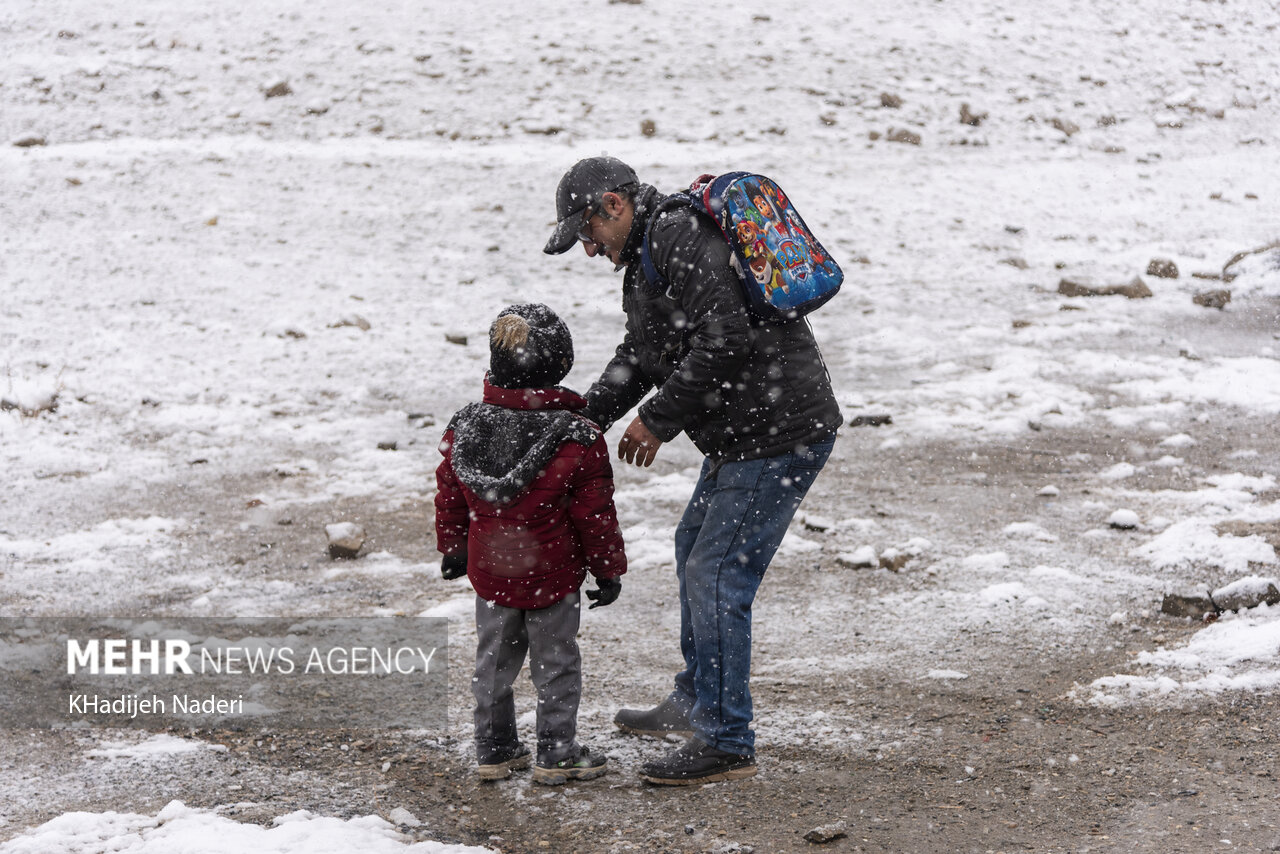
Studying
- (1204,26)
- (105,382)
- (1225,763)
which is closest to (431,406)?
(105,382)

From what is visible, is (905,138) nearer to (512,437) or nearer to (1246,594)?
(1246,594)

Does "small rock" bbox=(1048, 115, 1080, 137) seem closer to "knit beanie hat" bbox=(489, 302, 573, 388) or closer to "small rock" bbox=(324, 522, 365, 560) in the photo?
"small rock" bbox=(324, 522, 365, 560)

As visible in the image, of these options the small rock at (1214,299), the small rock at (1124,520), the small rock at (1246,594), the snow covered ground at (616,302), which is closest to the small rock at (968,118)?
the snow covered ground at (616,302)

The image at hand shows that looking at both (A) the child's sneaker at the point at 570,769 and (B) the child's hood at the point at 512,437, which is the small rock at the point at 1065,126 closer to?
(B) the child's hood at the point at 512,437

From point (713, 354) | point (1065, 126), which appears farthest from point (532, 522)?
point (1065, 126)

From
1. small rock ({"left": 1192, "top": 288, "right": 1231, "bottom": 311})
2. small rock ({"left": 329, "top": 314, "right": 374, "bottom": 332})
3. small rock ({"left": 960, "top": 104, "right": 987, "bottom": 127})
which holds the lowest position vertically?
small rock ({"left": 329, "top": 314, "right": 374, "bottom": 332})

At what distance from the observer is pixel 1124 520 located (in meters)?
6.27

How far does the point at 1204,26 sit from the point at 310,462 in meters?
19.3

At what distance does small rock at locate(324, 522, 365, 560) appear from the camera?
628 centimetres

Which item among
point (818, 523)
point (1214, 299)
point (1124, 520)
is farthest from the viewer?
point (1214, 299)

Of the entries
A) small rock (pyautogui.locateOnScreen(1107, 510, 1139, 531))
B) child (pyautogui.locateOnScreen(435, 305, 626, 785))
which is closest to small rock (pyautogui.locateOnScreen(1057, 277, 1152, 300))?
small rock (pyautogui.locateOnScreen(1107, 510, 1139, 531))

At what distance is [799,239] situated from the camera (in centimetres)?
361

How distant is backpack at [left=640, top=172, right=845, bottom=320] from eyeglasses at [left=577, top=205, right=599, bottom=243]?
205mm

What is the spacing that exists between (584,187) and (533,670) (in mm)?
1654
